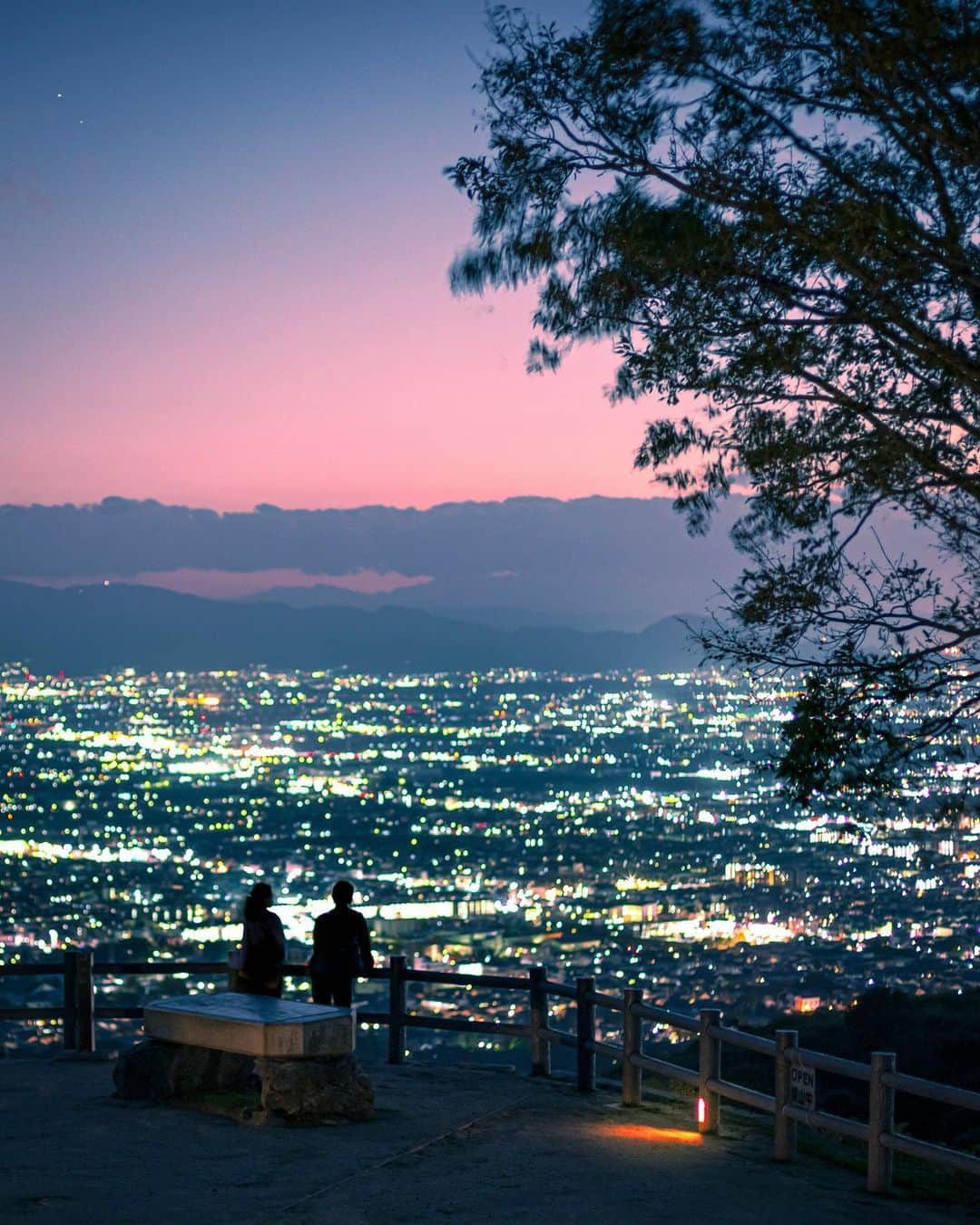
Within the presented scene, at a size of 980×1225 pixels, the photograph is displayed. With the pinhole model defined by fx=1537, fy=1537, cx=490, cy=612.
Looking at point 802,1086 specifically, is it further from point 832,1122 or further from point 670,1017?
point 670,1017

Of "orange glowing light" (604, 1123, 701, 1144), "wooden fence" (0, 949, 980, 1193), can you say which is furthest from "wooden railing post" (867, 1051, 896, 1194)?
"orange glowing light" (604, 1123, 701, 1144)

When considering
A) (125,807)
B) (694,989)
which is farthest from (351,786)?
(694,989)

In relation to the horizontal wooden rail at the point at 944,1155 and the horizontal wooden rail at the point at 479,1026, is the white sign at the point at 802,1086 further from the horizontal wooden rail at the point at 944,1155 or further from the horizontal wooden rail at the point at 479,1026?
the horizontal wooden rail at the point at 479,1026

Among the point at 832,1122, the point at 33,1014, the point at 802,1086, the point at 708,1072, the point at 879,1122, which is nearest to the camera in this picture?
the point at 879,1122

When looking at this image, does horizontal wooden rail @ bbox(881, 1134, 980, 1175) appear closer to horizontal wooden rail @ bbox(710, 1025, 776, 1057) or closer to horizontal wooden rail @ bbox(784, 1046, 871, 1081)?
horizontal wooden rail @ bbox(784, 1046, 871, 1081)

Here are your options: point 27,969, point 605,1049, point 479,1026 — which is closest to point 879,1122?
point 605,1049

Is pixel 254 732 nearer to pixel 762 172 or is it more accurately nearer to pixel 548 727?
pixel 548 727

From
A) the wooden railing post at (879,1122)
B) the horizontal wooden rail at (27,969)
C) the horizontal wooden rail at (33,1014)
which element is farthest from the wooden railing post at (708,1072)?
the horizontal wooden rail at (33,1014)
